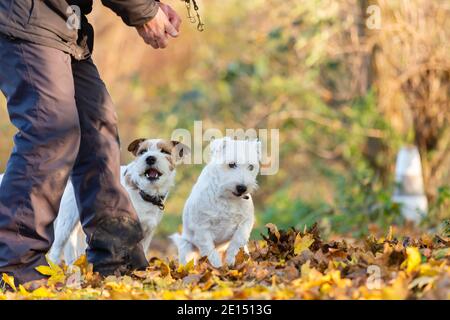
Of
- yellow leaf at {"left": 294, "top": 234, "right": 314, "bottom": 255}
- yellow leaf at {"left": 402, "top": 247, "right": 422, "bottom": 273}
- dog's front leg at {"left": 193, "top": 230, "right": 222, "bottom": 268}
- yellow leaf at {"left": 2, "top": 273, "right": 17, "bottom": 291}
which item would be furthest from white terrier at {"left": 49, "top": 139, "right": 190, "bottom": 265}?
yellow leaf at {"left": 402, "top": 247, "right": 422, "bottom": 273}

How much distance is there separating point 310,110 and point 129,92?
17.3 ft

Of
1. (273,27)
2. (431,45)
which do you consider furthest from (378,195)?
(273,27)

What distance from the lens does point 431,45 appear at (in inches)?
375

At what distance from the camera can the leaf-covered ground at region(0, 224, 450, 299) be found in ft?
11.4

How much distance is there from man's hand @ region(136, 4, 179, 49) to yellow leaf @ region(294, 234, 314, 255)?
123cm

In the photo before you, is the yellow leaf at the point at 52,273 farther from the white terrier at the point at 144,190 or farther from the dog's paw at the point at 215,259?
the white terrier at the point at 144,190

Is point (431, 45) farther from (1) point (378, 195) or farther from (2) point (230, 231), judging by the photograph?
(2) point (230, 231)

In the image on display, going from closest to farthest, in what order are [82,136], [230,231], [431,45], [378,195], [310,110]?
[82,136], [230,231], [378,195], [431,45], [310,110]

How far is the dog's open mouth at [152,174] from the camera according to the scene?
19.2 feet

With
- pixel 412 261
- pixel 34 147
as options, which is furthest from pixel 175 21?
pixel 412 261

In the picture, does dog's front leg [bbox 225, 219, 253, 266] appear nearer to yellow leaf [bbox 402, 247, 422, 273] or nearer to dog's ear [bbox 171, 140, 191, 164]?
dog's ear [bbox 171, 140, 191, 164]

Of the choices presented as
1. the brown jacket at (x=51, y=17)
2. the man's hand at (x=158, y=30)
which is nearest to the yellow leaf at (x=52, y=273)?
→ the brown jacket at (x=51, y=17)

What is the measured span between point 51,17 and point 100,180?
2.87ft

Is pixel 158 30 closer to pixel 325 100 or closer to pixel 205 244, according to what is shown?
pixel 205 244
